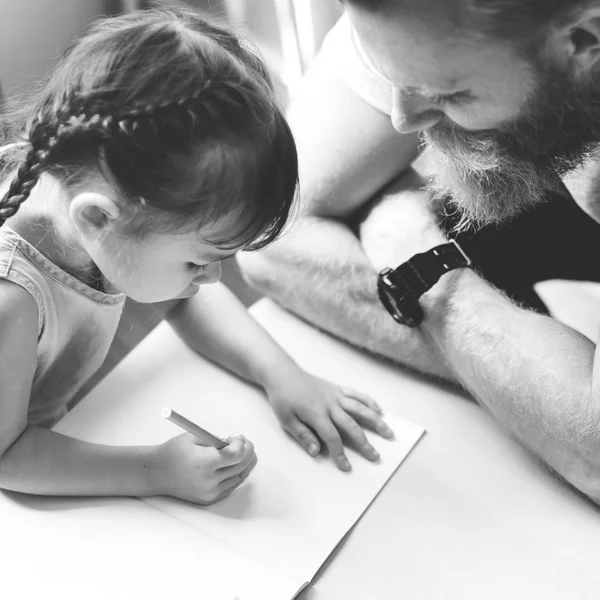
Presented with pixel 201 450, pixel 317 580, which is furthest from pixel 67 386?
pixel 317 580

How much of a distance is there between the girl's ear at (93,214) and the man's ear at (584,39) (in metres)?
0.42

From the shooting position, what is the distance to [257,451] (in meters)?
0.86

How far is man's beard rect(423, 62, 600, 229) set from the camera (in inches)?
30.1

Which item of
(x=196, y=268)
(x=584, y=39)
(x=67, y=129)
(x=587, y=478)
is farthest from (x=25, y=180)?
(x=587, y=478)

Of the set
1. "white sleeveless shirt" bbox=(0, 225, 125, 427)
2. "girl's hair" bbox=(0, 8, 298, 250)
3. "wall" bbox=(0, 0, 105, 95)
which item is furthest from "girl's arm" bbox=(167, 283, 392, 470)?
"wall" bbox=(0, 0, 105, 95)

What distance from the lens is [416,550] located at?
773mm

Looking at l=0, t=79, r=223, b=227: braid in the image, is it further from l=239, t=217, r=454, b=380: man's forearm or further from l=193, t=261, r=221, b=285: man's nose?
l=239, t=217, r=454, b=380: man's forearm

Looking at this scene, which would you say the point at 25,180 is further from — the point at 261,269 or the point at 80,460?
the point at 261,269

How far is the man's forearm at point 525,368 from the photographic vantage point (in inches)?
30.4

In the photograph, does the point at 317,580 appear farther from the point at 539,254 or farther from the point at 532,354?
the point at 539,254

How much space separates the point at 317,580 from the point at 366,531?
0.24 feet

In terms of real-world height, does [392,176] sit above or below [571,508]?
above

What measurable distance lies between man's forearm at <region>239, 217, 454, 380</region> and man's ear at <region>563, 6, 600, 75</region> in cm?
35

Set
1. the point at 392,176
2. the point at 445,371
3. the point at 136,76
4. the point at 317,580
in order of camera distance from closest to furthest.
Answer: the point at 136,76
the point at 317,580
the point at 445,371
the point at 392,176
